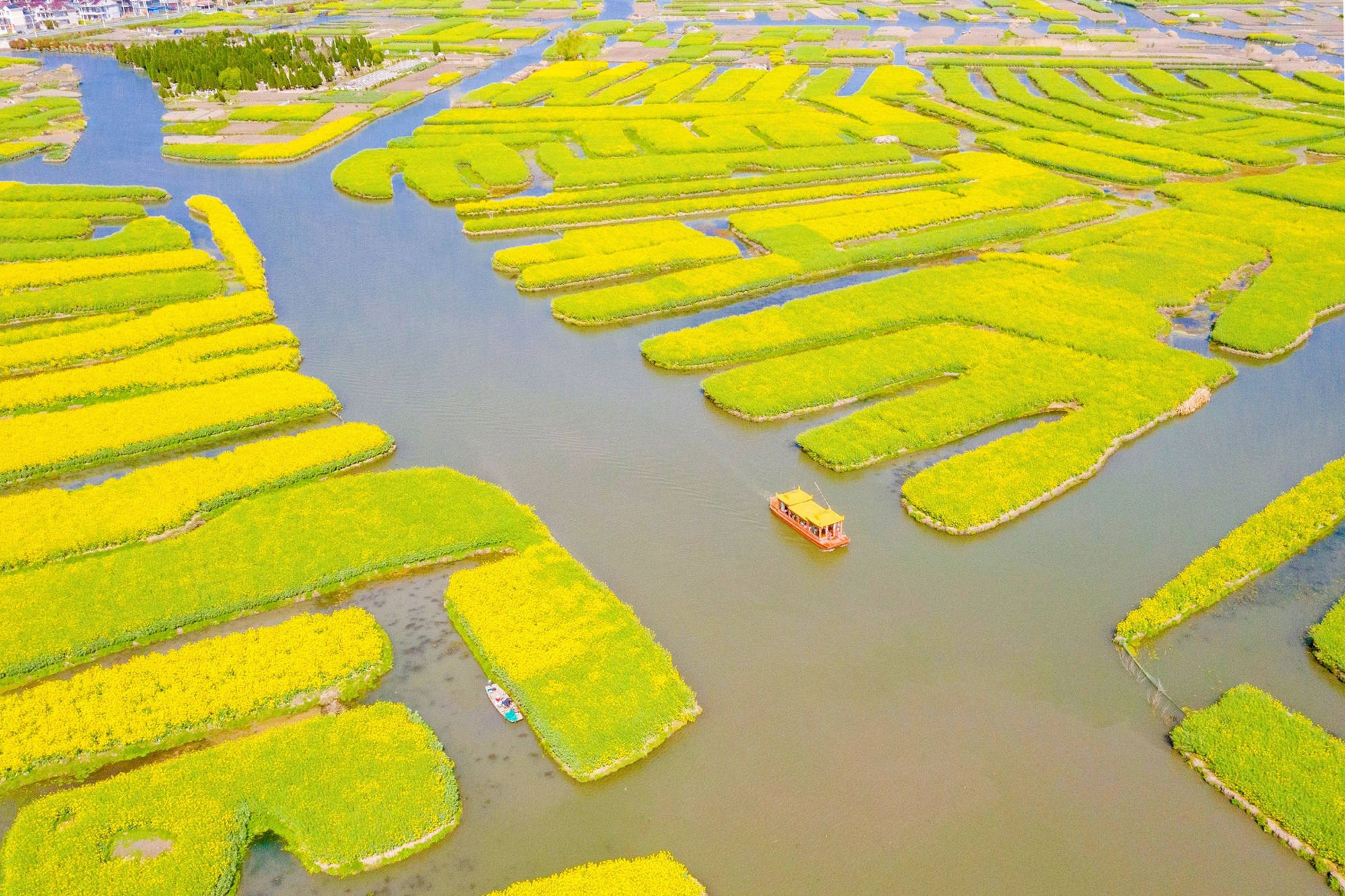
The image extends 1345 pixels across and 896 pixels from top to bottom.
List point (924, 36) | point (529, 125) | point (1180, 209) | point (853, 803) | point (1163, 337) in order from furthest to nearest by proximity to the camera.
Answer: point (924, 36) < point (529, 125) < point (1180, 209) < point (1163, 337) < point (853, 803)

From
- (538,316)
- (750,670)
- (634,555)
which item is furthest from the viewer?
(538,316)

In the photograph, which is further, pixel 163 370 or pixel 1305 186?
pixel 1305 186

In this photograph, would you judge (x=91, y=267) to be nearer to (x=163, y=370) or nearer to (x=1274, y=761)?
(x=163, y=370)

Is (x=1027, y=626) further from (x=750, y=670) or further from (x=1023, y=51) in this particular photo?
(x=1023, y=51)

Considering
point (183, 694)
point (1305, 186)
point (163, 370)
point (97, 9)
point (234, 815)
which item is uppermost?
point (97, 9)

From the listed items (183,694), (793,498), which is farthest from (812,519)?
(183,694)

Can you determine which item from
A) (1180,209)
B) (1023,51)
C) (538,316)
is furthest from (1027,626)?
(1023,51)

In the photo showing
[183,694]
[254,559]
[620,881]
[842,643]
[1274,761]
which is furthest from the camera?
[254,559]

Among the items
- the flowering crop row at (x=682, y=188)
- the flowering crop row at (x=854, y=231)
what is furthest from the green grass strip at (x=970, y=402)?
the flowering crop row at (x=682, y=188)
